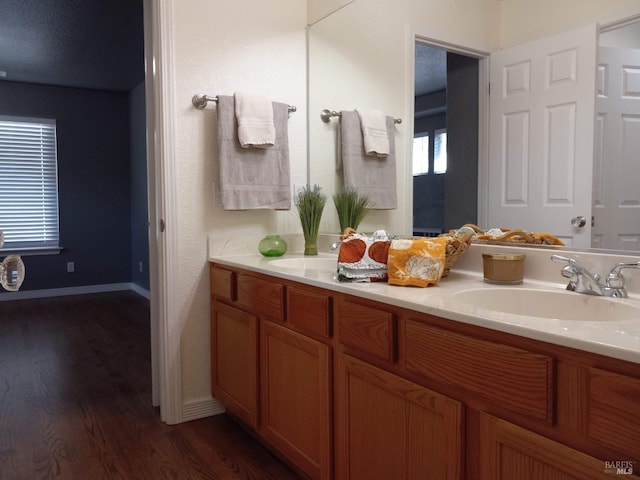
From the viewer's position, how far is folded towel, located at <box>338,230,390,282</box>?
61.0 inches

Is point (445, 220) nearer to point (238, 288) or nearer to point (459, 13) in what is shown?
point (459, 13)

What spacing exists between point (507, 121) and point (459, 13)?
480 mm

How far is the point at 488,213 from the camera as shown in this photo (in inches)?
68.0

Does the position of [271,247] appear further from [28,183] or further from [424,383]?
[28,183]

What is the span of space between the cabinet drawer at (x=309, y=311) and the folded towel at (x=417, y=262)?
227 millimetres

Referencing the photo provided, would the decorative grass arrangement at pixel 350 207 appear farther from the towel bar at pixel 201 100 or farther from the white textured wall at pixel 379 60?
the towel bar at pixel 201 100

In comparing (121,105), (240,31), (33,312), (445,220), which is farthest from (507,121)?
(121,105)

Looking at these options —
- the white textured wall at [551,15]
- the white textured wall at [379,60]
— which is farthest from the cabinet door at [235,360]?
the white textured wall at [551,15]

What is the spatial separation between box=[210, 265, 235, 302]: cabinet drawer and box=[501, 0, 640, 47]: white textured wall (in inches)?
53.6

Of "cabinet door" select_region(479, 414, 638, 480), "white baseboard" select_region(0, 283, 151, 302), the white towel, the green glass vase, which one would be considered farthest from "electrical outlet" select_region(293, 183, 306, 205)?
"white baseboard" select_region(0, 283, 151, 302)

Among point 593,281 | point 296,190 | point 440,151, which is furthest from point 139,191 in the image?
point 593,281

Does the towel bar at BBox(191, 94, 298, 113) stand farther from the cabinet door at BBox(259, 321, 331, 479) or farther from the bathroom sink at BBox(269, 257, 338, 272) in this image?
the cabinet door at BBox(259, 321, 331, 479)

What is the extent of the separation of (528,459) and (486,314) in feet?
0.91

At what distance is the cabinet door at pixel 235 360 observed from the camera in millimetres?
2025
